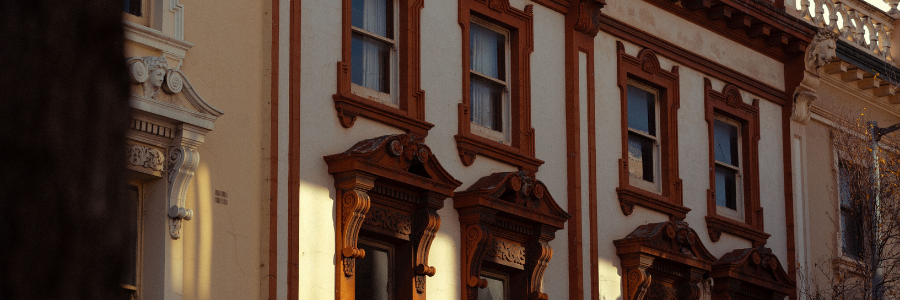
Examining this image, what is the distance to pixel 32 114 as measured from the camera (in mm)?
4223

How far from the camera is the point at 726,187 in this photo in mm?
23250

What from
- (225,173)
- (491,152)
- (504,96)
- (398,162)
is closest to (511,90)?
(504,96)

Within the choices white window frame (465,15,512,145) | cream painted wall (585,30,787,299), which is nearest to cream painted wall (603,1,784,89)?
cream painted wall (585,30,787,299)

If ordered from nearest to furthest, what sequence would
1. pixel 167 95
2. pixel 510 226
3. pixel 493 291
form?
pixel 167 95
pixel 510 226
pixel 493 291

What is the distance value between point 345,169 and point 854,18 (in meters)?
14.1

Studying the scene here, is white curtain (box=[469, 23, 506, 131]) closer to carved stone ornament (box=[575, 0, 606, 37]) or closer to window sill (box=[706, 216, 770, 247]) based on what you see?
carved stone ornament (box=[575, 0, 606, 37])

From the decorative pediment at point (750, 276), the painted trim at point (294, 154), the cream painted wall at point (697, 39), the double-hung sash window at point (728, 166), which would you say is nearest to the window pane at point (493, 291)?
the painted trim at point (294, 154)

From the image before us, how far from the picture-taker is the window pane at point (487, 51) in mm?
18484

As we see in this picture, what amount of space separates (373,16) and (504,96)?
2672mm

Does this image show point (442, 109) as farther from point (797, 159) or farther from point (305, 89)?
point (797, 159)

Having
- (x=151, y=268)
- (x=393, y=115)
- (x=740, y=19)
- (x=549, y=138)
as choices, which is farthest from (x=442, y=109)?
(x=740, y=19)

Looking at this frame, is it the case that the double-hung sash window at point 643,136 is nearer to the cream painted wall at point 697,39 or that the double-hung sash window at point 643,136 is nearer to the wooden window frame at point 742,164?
the cream painted wall at point 697,39

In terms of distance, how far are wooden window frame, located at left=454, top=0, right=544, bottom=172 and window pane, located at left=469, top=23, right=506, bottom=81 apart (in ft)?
0.41

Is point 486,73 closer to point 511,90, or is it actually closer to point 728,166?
point 511,90
